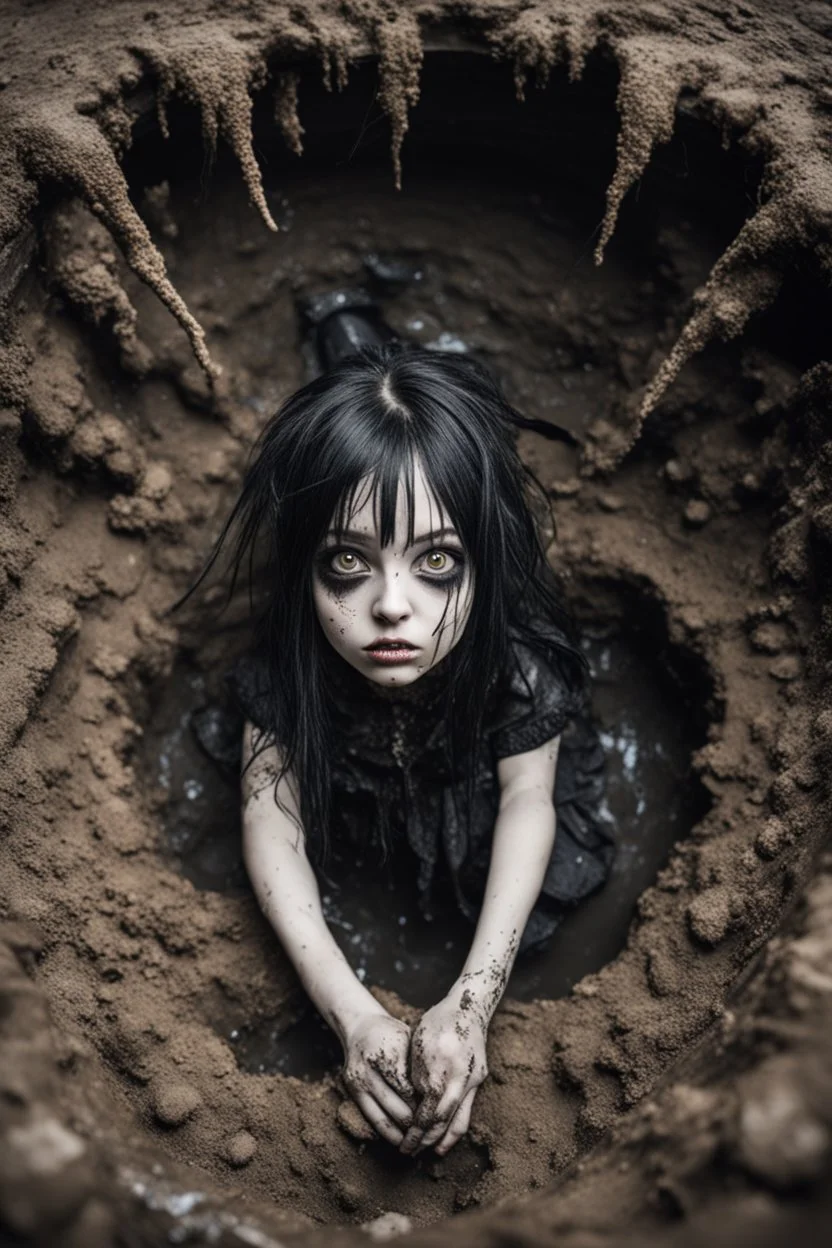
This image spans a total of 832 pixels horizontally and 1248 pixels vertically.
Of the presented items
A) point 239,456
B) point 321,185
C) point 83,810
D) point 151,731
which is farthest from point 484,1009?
point 321,185

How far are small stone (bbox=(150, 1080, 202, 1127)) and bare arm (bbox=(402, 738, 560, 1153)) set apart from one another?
362 mm

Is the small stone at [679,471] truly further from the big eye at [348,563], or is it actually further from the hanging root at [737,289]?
the big eye at [348,563]

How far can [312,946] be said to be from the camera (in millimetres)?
1807

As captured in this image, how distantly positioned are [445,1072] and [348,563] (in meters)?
0.82

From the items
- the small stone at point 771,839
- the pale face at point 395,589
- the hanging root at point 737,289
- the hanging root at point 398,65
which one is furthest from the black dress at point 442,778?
the hanging root at point 398,65

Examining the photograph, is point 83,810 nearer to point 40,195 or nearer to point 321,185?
point 40,195

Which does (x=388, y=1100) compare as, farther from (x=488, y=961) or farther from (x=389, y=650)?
(x=389, y=650)

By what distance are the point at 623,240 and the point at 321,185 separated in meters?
0.70

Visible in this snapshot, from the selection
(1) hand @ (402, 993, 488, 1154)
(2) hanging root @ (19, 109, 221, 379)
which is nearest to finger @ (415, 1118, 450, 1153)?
(1) hand @ (402, 993, 488, 1154)

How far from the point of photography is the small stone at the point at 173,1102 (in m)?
1.64

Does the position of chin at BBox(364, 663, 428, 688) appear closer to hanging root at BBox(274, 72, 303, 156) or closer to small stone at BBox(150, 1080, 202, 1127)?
small stone at BBox(150, 1080, 202, 1127)

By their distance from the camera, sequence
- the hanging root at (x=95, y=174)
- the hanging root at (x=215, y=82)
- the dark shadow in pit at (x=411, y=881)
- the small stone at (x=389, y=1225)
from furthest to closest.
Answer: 1. the dark shadow in pit at (x=411, y=881)
2. the hanging root at (x=215, y=82)
3. the hanging root at (x=95, y=174)
4. the small stone at (x=389, y=1225)

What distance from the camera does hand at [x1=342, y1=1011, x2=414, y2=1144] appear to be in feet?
5.35

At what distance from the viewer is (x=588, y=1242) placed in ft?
3.44
